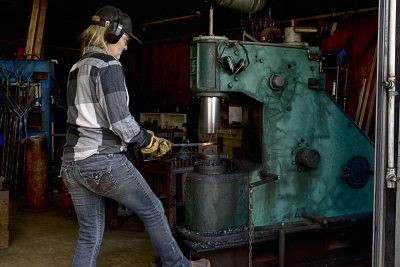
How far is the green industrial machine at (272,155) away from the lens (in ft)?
8.31

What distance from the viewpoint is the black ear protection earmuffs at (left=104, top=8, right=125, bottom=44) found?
212 cm

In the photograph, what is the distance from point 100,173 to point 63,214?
9.25 ft

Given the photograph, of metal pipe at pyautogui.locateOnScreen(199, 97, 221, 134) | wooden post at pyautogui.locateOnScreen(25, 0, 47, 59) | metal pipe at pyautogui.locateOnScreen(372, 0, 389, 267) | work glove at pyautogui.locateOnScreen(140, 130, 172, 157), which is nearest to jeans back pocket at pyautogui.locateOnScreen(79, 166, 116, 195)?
work glove at pyautogui.locateOnScreen(140, 130, 172, 157)

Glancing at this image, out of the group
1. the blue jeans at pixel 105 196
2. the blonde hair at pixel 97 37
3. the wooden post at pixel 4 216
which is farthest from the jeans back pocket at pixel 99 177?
the wooden post at pixel 4 216

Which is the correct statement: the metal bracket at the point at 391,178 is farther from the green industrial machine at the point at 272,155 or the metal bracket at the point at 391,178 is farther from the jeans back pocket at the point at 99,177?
the jeans back pocket at the point at 99,177

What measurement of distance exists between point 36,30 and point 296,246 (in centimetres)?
492

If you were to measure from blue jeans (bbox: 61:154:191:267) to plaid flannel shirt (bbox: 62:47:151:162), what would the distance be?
0.07 metres

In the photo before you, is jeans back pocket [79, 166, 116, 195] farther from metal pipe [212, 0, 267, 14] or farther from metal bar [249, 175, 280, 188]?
metal pipe [212, 0, 267, 14]

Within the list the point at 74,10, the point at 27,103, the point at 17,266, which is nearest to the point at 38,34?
the point at 27,103

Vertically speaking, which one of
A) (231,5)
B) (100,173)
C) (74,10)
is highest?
(74,10)

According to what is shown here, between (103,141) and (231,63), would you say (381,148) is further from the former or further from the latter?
(103,141)

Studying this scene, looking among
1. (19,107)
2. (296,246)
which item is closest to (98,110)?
(296,246)

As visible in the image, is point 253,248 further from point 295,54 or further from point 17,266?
point 17,266

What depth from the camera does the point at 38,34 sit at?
6023 mm
